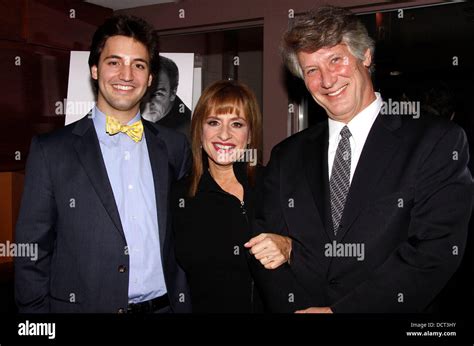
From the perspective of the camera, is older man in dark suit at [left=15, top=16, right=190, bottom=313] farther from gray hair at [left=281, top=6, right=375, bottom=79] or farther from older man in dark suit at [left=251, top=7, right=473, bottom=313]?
gray hair at [left=281, top=6, right=375, bottom=79]

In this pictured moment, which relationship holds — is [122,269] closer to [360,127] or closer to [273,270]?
[273,270]

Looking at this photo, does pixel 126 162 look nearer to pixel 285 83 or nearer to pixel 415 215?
pixel 415 215

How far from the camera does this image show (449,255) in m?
1.52

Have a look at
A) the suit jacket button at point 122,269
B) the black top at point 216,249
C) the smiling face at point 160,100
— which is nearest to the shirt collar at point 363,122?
the black top at point 216,249

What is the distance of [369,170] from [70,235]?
126 centimetres

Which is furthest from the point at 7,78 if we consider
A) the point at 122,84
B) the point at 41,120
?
the point at 122,84

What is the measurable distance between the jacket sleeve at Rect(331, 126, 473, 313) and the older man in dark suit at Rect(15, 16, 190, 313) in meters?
0.89

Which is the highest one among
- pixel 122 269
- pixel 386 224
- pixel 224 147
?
pixel 224 147

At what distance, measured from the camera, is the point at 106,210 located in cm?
191

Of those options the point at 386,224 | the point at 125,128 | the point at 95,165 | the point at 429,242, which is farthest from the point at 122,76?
the point at 429,242

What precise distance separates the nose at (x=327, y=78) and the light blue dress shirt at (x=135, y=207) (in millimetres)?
900

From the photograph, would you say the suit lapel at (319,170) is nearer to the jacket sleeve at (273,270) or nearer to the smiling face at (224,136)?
the jacket sleeve at (273,270)

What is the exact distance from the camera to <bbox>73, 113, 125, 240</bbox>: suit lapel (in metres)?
1.91

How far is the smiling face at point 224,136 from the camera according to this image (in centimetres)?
227
